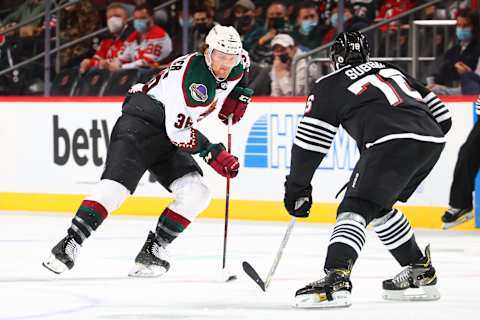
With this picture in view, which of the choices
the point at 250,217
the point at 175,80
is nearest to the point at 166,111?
the point at 175,80

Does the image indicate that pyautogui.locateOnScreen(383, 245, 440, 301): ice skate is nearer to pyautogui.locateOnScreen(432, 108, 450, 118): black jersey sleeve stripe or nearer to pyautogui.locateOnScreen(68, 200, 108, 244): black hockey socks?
pyautogui.locateOnScreen(432, 108, 450, 118): black jersey sleeve stripe

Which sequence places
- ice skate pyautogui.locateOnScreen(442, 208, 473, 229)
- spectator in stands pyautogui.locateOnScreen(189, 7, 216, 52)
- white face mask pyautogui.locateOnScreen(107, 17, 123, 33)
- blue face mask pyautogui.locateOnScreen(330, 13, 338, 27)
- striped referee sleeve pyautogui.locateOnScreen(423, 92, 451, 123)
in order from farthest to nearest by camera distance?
white face mask pyautogui.locateOnScreen(107, 17, 123, 33) → spectator in stands pyautogui.locateOnScreen(189, 7, 216, 52) → blue face mask pyautogui.locateOnScreen(330, 13, 338, 27) → ice skate pyautogui.locateOnScreen(442, 208, 473, 229) → striped referee sleeve pyautogui.locateOnScreen(423, 92, 451, 123)

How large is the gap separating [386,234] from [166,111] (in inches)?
52.9

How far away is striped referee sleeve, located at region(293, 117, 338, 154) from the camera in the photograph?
5.19m

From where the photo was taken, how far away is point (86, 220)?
20.2ft

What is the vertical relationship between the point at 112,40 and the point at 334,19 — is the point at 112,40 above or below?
below

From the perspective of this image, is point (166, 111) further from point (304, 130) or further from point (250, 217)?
point (250, 217)

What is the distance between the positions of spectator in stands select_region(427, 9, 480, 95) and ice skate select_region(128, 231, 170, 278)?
406cm

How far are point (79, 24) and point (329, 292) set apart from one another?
8.52 m

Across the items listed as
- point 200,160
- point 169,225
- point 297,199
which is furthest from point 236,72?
point 200,160

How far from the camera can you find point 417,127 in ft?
17.1

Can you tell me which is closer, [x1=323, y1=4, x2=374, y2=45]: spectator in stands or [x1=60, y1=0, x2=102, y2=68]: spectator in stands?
[x1=323, y1=4, x2=374, y2=45]: spectator in stands

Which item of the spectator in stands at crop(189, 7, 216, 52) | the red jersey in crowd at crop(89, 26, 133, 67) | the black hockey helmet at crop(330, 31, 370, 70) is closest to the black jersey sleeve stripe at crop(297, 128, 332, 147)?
the black hockey helmet at crop(330, 31, 370, 70)

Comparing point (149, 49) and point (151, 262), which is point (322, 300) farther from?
point (149, 49)
